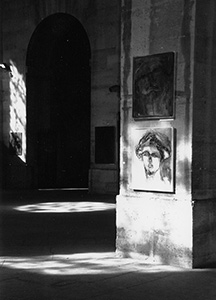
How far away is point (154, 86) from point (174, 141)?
0.88 metres

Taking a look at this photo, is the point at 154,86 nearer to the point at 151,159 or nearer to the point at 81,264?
the point at 151,159

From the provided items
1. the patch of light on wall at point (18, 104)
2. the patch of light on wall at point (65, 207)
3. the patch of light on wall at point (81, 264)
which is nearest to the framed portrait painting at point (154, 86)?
the patch of light on wall at point (81, 264)

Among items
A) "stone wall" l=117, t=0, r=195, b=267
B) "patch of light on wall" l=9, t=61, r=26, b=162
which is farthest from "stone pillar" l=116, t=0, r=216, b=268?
"patch of light on wall" l=9, t=61, r=26, b=162

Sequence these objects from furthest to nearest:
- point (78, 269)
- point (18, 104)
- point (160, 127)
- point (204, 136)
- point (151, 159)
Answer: point (18, 104)
point (151, 159)
point (160, 127)
point (204, 136)
point (78, 269)

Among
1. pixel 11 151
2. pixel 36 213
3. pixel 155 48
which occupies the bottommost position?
pixel 36 213

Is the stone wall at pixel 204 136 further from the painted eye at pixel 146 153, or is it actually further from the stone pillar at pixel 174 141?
the painted eye at pixel 146 153

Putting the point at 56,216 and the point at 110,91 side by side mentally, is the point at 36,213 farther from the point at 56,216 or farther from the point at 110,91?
the point at 110,91

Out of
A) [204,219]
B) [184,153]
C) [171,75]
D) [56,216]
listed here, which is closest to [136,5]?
[171,75]

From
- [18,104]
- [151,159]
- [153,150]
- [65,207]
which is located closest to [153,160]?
[151,159]

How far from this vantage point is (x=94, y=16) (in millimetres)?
18828

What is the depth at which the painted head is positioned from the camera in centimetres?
733

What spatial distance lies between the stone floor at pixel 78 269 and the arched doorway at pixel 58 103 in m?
9.96

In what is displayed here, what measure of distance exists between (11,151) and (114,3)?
25.4 ft

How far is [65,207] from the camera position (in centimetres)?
1407
